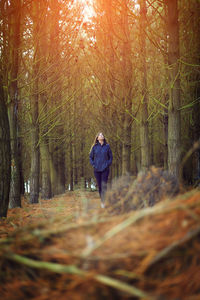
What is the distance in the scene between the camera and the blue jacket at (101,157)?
23.5 ft

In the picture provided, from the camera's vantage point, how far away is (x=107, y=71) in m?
8.91

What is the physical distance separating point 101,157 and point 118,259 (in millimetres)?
6092

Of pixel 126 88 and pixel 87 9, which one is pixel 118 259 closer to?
pixel 126 88

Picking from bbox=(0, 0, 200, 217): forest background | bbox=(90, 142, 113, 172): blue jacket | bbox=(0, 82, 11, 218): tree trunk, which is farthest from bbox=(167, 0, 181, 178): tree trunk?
bbox=(0, 82, 11, 218): tree trunk

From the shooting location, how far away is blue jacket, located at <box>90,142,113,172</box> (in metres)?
7.16

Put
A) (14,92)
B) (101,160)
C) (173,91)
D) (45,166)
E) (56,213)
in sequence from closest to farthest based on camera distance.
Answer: (56,213)
(173,91)
(14,92)
(101,160)
(45,166)

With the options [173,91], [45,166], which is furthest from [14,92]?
[45,166]

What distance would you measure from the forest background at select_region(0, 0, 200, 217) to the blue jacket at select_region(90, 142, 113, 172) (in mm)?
1212

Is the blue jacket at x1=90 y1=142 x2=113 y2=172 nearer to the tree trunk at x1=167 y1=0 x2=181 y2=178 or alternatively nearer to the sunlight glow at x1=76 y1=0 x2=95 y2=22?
the tree trunk at x1=167 y1=0 x2=181 y2=178

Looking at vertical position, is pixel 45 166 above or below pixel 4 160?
below

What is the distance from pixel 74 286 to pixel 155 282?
369mm

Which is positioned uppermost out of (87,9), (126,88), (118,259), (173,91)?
(87,9)

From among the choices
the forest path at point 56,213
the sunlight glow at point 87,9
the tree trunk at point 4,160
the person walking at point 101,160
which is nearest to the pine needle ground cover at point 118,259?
the forest path at point 56,213

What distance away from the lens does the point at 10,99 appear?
6.97 m
